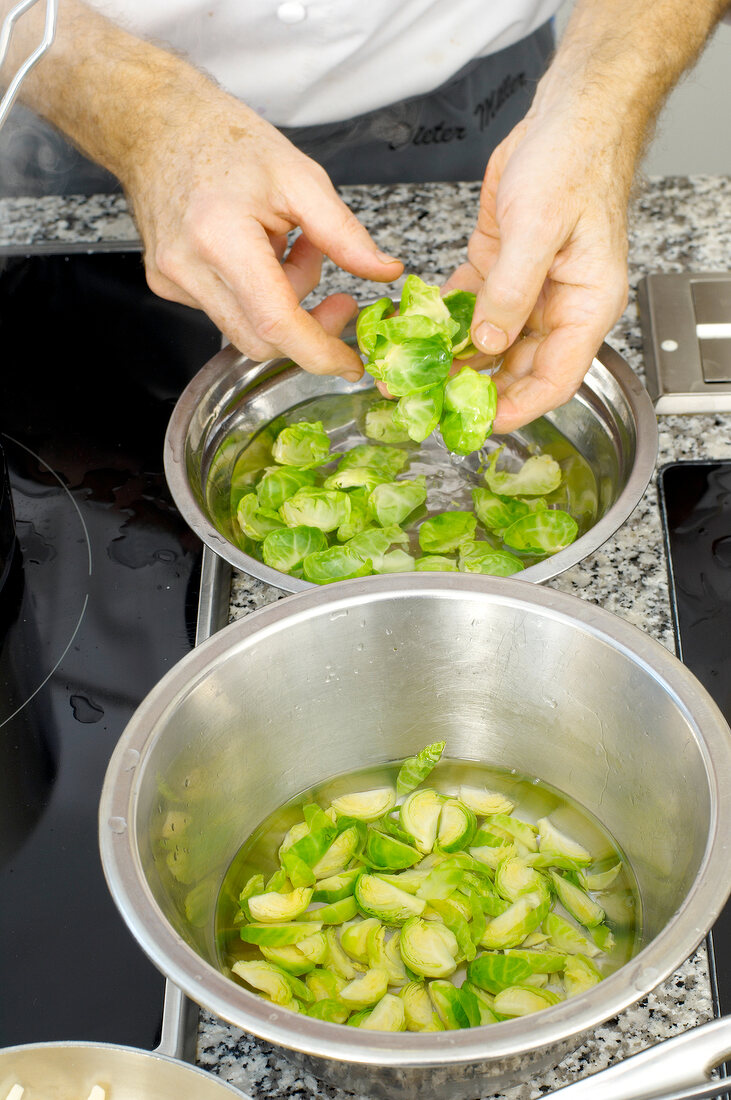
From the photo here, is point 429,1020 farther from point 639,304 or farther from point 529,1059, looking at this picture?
point 639,304

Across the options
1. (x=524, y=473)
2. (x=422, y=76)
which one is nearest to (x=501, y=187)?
(x=524, y=473)

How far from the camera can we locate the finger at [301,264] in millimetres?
1638

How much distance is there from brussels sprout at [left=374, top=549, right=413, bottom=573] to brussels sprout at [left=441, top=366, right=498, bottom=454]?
0.58ft

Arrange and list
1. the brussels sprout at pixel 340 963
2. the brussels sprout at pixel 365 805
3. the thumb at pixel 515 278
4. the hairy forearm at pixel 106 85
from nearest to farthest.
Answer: the brussels sprout at pixel 340 963
the brussels sprout at pixel 365 805
the thumb at pixel 515 278
the hairy forearm at pixel 106 85

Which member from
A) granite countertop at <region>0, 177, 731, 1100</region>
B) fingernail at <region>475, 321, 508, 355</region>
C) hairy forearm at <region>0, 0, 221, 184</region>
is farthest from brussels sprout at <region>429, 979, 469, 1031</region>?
hairy forearm at <region>0, 0, 221, 184</region>

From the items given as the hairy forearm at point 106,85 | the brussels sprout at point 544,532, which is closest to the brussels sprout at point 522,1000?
the brussels sprout at point 544,532

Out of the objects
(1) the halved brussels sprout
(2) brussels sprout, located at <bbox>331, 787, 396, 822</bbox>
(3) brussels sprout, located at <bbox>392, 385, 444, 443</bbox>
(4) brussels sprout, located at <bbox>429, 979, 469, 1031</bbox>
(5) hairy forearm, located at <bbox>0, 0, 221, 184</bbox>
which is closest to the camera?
(4) brussels sprout, located at <bbox>429, 979, 469, 1031</bbox>

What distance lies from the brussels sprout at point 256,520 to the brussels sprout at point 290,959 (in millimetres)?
652

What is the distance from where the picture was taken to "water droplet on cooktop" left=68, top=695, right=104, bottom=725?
4.41 feet

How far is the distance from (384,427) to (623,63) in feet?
2.28

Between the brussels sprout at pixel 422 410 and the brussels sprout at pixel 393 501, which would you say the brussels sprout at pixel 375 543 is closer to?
the brussels sprout at pixel 393 501

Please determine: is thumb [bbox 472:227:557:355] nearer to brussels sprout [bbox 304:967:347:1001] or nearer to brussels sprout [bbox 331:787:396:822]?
brussels sprout [bbox 331:787:396:822]

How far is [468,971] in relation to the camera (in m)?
1.04

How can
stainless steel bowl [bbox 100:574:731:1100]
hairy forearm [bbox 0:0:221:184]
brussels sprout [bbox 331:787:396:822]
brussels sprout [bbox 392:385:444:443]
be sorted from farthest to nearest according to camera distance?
hairy forearm [bbox 0:0:221:184] < brussels sprout [bbox 392:385:444:443] < brussels sprout [bbox 331:787:396:822] < stainless steel bowl [bbox 100:574:731:1100]
